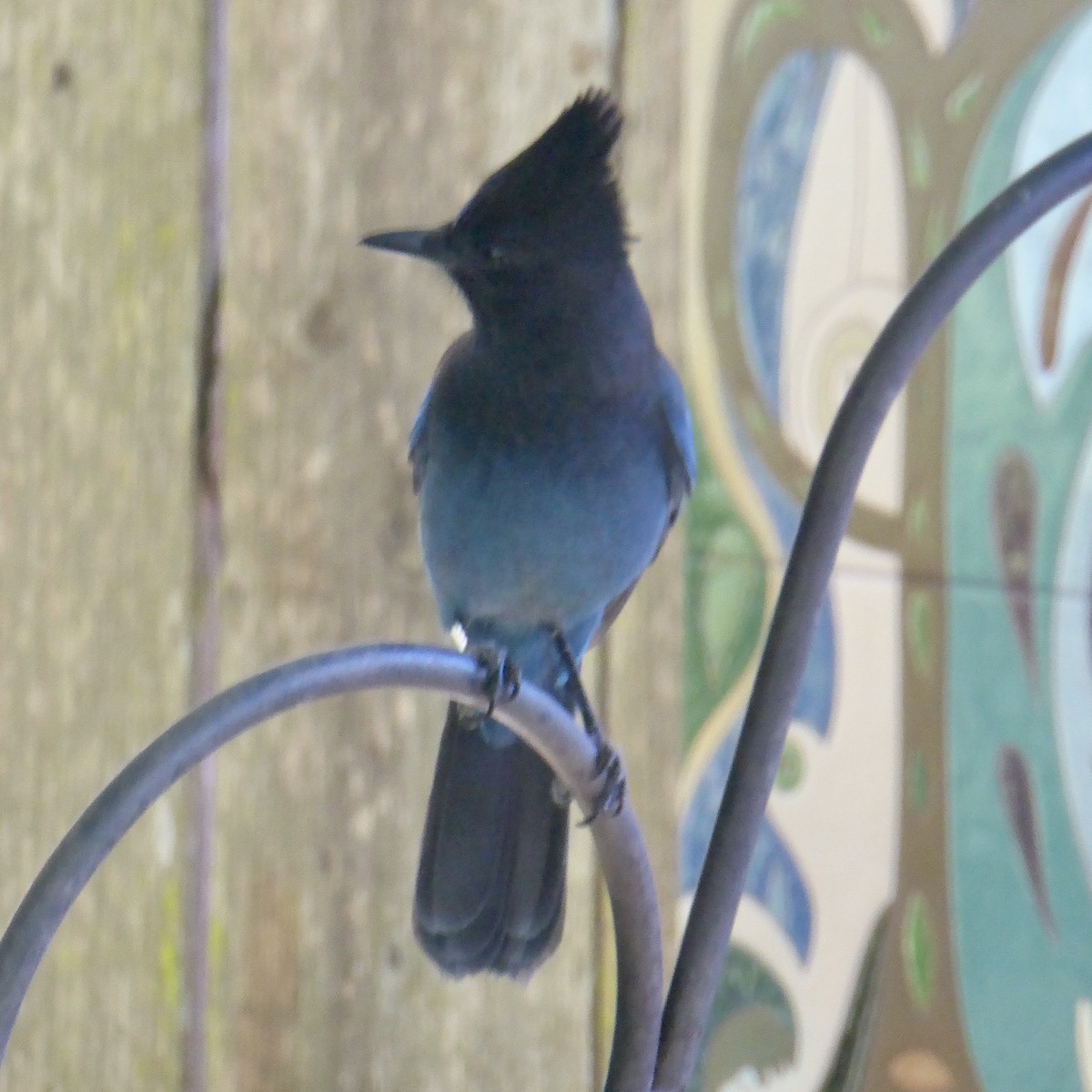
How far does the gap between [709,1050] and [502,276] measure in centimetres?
107

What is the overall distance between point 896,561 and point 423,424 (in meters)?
0.87

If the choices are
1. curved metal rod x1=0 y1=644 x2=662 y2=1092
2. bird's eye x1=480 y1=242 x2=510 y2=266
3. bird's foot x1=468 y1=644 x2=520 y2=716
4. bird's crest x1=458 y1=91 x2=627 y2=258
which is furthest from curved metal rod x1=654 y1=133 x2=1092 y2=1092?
bird's eye x1=480 y1=242 x2=510 y2=266

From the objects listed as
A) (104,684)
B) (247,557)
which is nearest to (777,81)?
(247,557)

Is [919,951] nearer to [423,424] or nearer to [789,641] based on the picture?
[423,424]

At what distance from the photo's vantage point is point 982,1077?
73.9 inches

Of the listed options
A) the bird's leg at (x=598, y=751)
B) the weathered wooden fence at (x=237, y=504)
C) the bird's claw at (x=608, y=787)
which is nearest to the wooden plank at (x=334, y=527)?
the weathered wooden fence at (x=237, y=504)

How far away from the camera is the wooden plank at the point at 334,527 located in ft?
3.77

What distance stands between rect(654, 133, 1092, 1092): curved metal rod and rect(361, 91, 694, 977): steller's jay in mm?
397

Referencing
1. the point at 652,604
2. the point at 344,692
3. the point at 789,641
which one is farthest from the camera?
the point at 652,604

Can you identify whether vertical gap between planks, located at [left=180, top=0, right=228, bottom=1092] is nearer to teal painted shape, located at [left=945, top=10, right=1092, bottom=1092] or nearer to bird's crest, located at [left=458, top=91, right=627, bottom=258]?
bird's crest, located at [left=458, top=91, right=627, bottom=258]

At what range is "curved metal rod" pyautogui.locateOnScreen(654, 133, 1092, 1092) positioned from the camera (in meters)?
0.76

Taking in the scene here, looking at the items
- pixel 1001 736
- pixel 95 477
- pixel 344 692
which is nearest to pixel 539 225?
pixel 95 477

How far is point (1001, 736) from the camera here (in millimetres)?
1924

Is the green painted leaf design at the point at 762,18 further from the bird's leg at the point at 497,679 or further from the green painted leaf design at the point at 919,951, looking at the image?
the green painted leaf design at the point at 919,951
